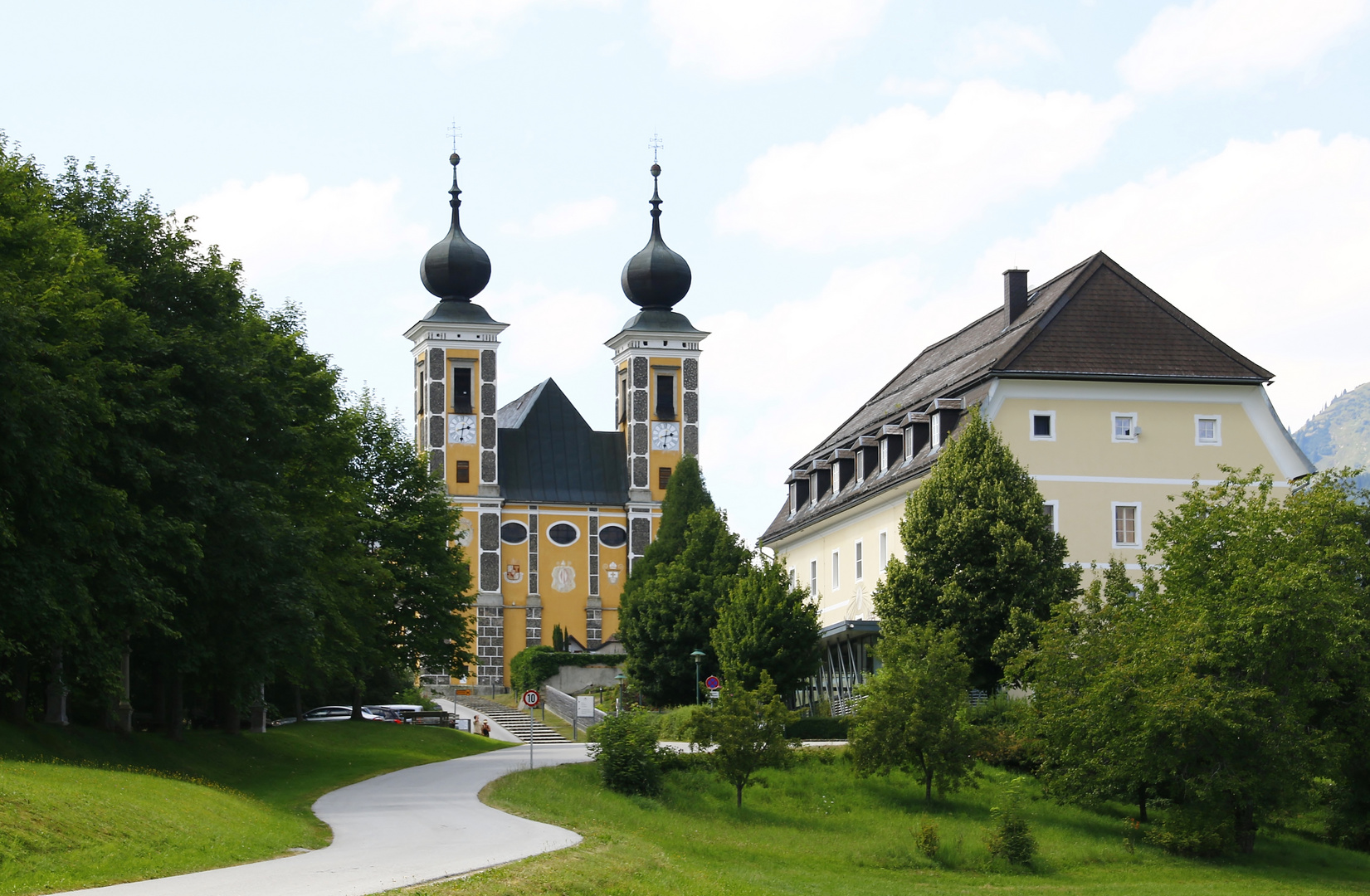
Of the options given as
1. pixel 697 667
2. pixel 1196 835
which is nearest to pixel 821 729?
pixel 697 667

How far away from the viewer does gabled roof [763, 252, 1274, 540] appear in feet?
150

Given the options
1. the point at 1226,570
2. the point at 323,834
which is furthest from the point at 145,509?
the point at 1226,570

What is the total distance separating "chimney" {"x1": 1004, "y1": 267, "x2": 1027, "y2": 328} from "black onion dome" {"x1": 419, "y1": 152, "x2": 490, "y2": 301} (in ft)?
155

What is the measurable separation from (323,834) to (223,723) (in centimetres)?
2143

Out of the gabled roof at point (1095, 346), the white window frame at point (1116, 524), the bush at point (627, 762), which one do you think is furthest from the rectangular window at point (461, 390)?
the bush at point (627, 762)

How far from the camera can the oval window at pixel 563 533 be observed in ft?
305

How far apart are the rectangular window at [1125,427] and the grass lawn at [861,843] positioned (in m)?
12.5

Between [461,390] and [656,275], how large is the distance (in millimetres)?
12756

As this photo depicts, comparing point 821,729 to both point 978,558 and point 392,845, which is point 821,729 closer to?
point 978,558

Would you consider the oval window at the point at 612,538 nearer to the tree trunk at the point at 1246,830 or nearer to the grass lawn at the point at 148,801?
the grass lawn at the point at 148,801

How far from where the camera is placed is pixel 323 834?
23.9 meters

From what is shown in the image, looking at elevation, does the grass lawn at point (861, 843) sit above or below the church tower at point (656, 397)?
below

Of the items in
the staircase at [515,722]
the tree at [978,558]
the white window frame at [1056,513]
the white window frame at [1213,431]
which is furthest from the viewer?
the staircase at [515,722]

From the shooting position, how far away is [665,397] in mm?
94500
